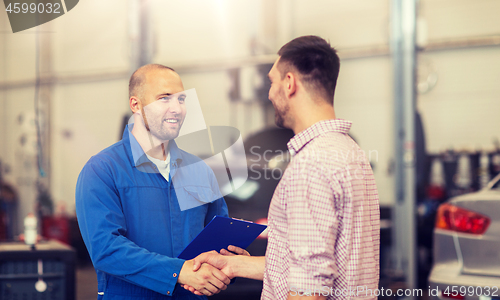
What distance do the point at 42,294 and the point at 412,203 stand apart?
8.55 ft

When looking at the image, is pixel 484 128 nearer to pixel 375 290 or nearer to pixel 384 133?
pixel 384 133

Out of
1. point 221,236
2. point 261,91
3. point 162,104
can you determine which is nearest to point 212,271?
→ point 221,236

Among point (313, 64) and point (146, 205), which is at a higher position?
point (313, 64)

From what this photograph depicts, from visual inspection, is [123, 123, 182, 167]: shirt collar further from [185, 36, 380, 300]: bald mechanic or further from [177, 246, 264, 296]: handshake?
[185, 36, 380, 300]: bald mechanic

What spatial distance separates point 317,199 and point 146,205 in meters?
0.72

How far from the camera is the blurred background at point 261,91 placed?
104 inches

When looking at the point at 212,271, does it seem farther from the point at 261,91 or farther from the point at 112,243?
the point at 261,91

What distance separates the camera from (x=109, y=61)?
496 cm

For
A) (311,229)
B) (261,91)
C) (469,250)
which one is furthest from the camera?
(261,91)

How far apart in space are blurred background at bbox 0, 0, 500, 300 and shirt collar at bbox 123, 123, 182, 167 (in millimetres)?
316

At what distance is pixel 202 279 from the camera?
1.52m

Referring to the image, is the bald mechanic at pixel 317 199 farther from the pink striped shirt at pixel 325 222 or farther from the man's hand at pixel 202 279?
the man's hand at pixel 202 279

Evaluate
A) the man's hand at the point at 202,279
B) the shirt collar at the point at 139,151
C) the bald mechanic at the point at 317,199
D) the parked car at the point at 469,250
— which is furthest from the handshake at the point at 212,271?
the parked car at the point at 469,250

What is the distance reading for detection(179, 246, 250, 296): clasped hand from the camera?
1.52m
